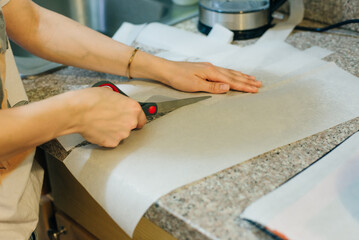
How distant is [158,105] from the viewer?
79 centimetres

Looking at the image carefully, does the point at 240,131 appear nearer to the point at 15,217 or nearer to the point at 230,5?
the point at 15,217

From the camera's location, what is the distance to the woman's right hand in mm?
673

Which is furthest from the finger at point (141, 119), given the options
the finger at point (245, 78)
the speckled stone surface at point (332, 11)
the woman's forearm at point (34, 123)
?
the speckled stone surface at point (332, 11)

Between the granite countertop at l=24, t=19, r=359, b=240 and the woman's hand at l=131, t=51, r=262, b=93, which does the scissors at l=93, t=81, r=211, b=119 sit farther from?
the granite countertop at l=24, t=19, r=359, b=240

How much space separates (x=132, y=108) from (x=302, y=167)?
0.28 meters

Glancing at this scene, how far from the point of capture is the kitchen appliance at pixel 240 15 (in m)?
1.11

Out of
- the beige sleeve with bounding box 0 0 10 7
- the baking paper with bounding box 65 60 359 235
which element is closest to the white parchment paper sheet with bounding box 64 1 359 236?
the baking paper with bounding box 65 60 359 235

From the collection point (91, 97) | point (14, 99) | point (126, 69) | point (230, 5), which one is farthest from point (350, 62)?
point (14, 99)

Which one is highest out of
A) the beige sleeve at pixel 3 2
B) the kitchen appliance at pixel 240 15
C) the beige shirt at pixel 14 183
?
the beige sleeve at pixel 3 2

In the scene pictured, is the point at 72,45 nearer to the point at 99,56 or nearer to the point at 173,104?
the point at 99,56

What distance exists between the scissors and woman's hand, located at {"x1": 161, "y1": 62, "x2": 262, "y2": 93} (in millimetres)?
40

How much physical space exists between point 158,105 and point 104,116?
13 cm

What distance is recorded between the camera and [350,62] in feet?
3.21

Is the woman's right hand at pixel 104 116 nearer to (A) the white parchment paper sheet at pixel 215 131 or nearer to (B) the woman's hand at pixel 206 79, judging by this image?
(A) the white parchment paper sheet at pixel 215 131
